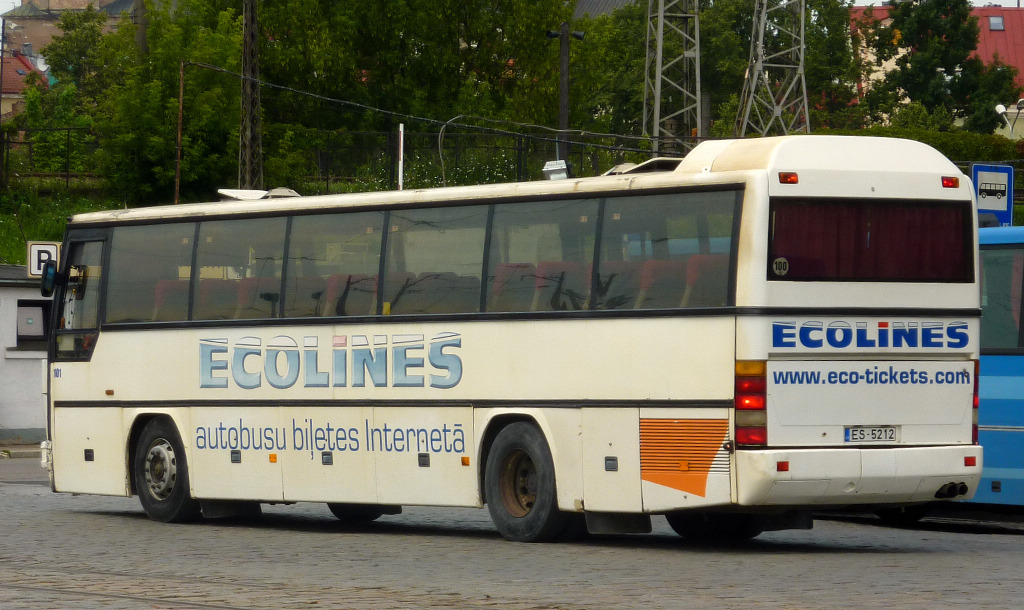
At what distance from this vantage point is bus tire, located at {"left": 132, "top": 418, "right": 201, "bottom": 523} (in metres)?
16.9

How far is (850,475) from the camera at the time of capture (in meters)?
12.4

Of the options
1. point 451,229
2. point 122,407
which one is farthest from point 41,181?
point 451,229

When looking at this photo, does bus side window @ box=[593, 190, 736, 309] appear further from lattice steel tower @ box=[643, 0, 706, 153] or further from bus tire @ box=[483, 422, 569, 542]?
lattice steel tower @ box=[643, 0, 706, 153]

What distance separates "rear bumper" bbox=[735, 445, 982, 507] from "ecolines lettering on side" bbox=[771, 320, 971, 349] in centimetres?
77

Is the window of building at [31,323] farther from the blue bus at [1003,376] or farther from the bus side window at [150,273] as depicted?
the blue bus at [1003,376]

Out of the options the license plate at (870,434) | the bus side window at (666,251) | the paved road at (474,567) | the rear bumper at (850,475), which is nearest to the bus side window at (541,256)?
the bus side window at (666,251)

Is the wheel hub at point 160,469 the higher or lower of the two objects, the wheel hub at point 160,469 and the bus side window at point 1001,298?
the lower

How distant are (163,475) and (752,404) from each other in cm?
710

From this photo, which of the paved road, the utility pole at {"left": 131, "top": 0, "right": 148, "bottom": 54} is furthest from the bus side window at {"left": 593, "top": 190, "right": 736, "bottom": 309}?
the utility pole at {"left": 131, "top": 0, "right": 148, "bottom": 54}

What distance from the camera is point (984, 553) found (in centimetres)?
1277

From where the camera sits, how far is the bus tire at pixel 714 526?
45.9 ft

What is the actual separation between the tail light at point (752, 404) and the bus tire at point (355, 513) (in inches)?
218

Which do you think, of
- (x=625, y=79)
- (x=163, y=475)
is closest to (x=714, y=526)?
(x=163, y=475)

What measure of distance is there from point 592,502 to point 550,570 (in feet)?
6.14
